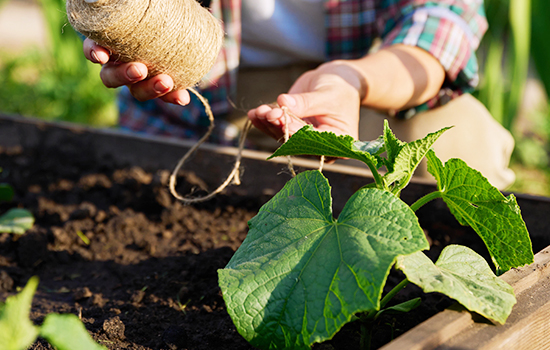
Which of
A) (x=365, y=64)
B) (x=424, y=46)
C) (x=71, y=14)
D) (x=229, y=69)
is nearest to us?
(x=71, y=14)

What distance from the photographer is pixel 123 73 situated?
3.23 feet

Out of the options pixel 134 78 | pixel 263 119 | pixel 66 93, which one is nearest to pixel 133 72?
pixel 134 78

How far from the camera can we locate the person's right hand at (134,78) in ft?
3.14

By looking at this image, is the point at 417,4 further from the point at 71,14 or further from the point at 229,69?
the point at 71,14

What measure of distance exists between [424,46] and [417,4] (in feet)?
0.70

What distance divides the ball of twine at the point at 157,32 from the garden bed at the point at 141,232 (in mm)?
457

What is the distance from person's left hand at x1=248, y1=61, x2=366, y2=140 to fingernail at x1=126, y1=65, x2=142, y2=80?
0.25 meters

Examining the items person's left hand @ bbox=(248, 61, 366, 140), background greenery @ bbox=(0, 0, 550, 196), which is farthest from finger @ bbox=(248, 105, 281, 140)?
background greenery @ bbox=(0, 0, 550, 196)

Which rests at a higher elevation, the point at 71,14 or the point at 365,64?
the point at 71,14

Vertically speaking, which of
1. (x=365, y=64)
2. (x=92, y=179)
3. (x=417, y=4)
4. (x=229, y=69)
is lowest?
(x=92, y=179)

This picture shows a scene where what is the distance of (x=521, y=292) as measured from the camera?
76cm

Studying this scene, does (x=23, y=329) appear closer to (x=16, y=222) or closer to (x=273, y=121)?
(x=273, y=121)

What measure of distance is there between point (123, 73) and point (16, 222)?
0.60 metres

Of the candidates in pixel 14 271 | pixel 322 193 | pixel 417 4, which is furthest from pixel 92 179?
pixel 417 4
